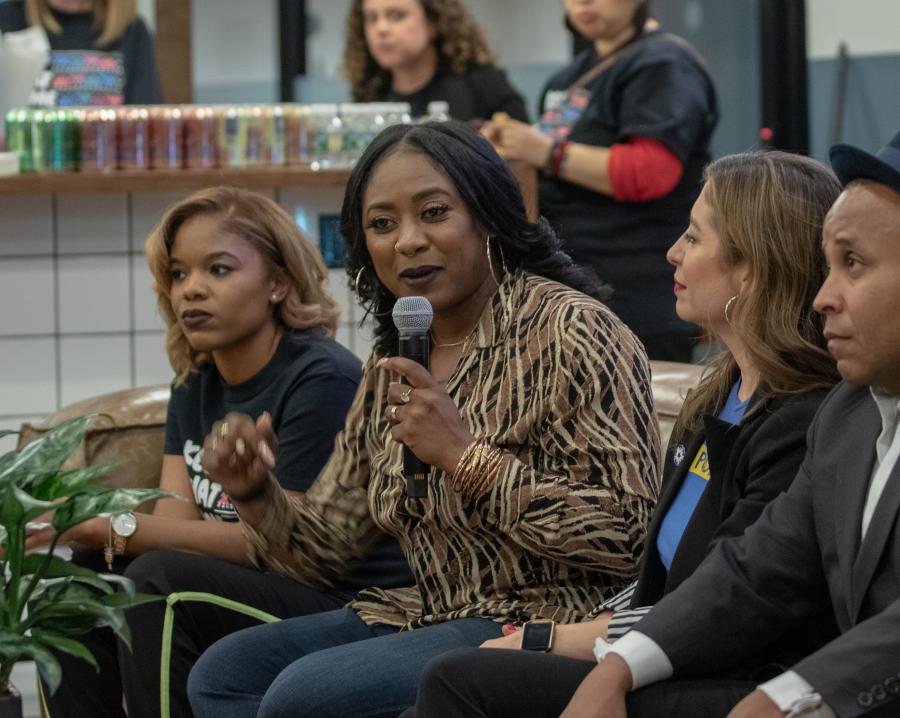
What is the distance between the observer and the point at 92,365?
4.30 metres

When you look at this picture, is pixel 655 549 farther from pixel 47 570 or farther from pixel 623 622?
pixel 47 570

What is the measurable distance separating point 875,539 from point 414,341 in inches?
30.2

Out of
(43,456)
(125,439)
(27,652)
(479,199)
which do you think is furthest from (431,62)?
(27,652)

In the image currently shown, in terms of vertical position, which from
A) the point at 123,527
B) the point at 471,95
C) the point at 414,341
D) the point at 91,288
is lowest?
the point at 123,527

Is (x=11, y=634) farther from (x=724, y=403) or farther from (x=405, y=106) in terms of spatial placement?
(x=405, y=106)

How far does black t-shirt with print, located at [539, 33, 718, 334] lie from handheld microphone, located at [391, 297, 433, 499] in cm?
166

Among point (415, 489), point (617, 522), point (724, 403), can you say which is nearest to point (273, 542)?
point (415, 489)

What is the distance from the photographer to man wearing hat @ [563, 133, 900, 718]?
163 cm

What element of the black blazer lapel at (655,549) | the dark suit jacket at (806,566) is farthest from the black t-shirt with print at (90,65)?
the dark suit jacket at (806,566)

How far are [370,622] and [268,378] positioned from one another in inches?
26.3

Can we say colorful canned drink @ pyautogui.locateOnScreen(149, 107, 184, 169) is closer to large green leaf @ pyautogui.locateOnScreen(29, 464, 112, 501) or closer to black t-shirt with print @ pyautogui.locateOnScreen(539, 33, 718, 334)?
black t-shirt with print @ pyautogui.locateOnScreen(539, 33, 718, 334)

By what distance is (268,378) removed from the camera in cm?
300

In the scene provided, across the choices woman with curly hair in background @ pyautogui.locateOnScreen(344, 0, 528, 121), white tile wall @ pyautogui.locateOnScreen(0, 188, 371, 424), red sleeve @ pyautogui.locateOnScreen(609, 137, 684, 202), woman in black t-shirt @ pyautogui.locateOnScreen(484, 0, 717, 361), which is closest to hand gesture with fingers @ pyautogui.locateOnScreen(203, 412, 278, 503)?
woman in black t-shirt @ pyautogui.locateOnScreen(484, 0, 717, 361)

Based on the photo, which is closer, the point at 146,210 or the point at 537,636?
the point at 537,636
